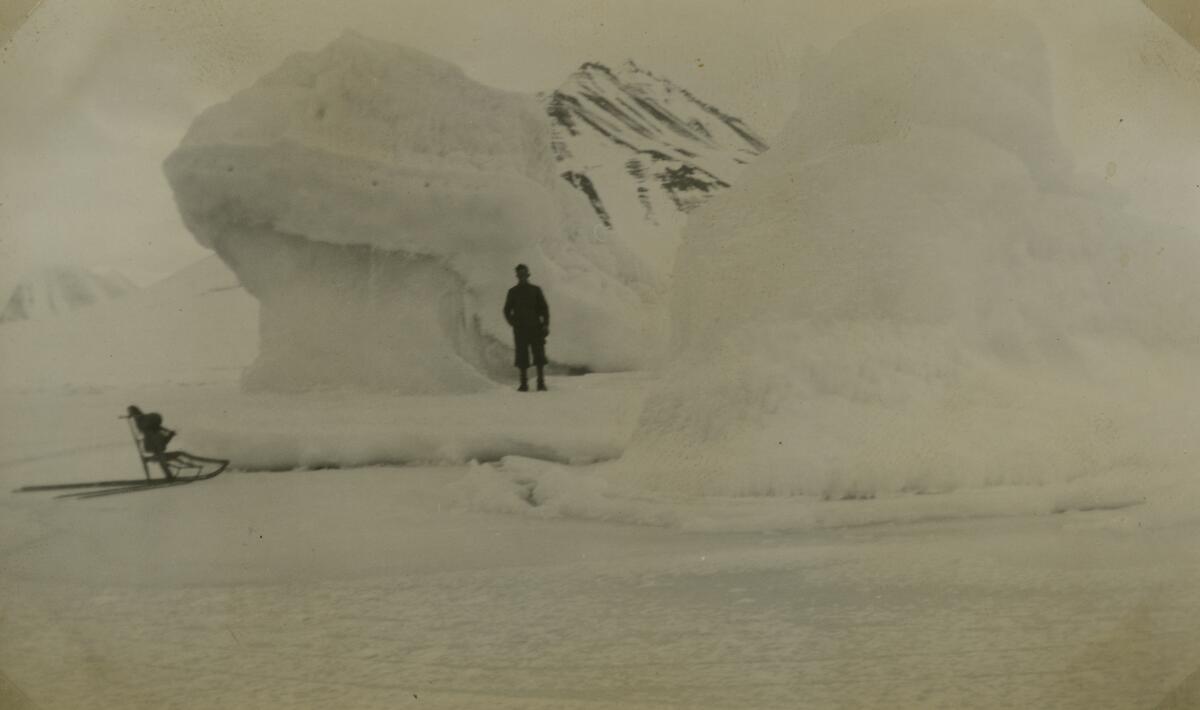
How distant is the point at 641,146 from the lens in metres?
2.53

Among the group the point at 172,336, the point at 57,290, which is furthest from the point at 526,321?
the point at 57,290

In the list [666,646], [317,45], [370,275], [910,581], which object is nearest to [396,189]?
[370,275]

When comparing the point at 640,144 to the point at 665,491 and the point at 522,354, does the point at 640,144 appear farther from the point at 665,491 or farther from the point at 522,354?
the point at 665,491

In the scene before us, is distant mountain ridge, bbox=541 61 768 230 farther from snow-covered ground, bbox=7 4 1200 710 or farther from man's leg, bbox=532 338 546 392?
man's leg, bbox=532 338 546 392

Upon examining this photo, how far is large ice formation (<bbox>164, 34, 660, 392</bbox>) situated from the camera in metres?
2.46

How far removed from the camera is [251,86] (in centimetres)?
247

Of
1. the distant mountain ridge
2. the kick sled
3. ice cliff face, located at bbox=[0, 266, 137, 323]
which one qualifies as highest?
the distant mountain ridge

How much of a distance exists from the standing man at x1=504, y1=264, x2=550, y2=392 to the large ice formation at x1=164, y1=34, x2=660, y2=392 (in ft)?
0.08

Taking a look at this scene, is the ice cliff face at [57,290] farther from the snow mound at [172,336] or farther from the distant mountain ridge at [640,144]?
the distant mountain ridge at [640,144]

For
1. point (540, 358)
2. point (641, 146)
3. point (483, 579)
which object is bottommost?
point (483, 579)

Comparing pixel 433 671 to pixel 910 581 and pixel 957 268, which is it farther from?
pixel 957 268

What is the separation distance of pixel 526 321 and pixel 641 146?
50cm

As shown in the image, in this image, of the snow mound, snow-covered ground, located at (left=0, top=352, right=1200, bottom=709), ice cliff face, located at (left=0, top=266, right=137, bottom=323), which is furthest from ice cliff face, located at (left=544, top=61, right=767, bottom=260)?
ice cliff face, located at (left=0, top=266, right=137, bottom=323)

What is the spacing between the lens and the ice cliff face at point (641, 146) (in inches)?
98.7
